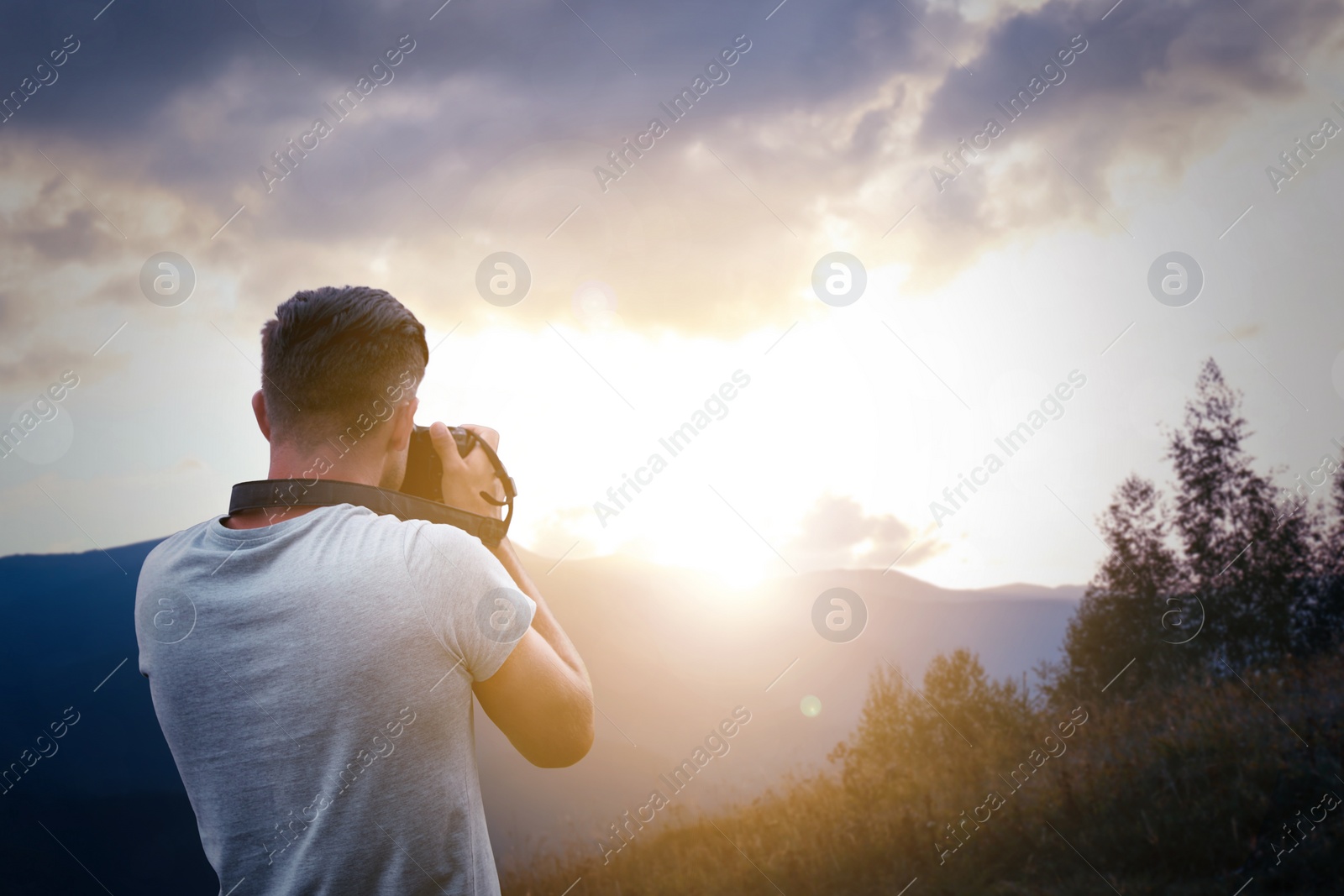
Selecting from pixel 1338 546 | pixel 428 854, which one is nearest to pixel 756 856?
pixel 428 854

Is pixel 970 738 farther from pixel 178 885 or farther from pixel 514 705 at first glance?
pixel 514 705

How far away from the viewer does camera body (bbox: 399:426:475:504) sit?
201 centimetres

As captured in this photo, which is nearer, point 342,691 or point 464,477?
point 342,691

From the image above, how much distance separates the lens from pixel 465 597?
4.64 ft

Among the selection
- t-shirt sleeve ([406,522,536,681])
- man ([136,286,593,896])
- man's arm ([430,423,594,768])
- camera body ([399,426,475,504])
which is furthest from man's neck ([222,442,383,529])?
man's arm ([430,423,594,768])

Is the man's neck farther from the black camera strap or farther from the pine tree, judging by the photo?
the pine tree

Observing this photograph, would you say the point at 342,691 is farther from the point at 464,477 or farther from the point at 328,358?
the point at 328,358

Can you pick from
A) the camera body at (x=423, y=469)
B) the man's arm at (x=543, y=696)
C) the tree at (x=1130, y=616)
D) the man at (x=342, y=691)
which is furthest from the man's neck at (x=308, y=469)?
the tree at (x=1130, y=616)

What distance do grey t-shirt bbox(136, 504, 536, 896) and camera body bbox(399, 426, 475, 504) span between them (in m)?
0.45

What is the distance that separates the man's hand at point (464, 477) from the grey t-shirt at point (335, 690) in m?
0.45

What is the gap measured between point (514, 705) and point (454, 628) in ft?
0.86

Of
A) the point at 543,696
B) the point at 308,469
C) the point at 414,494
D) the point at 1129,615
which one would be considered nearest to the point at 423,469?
the point at 414,494

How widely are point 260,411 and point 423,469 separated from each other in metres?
0.47

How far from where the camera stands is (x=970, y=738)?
16.1 metres
